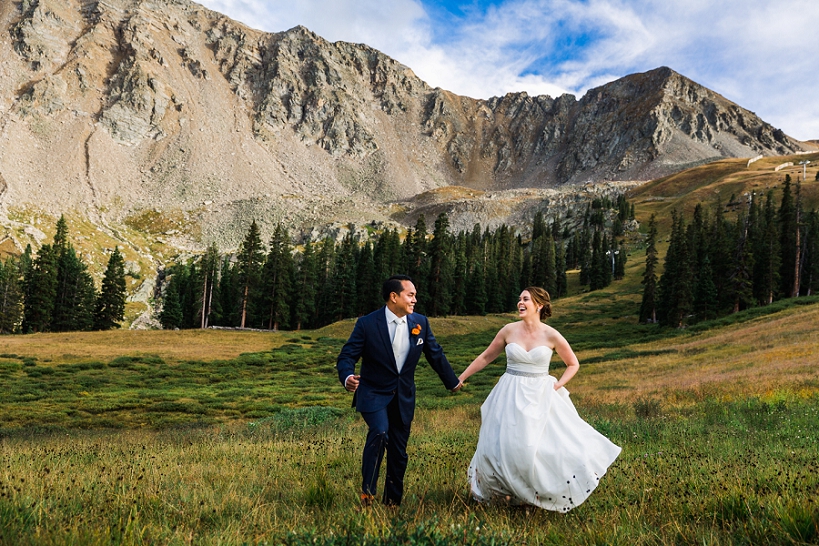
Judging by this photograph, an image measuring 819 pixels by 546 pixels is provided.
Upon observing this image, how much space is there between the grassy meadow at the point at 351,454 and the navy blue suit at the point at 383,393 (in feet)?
1.51

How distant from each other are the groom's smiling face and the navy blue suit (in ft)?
0.62

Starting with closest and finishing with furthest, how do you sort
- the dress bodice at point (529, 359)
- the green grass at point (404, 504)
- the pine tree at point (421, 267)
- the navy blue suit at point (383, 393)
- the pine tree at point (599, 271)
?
1. the green grass at point (404, 504)
2. the navy blue suit at point (383, 393)
3. the dress bodice at point (529, 359)
4. the pine tree at point (421, 267)
5. the pine tree at point (599, 271)

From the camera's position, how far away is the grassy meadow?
3744 millimetres

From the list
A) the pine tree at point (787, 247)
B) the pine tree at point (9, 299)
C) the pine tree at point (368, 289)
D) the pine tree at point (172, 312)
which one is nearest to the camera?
the pine tree at point (787, 247)

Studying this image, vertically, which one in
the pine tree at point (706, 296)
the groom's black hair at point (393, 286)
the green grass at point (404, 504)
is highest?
the pine tree at point (706, 296)

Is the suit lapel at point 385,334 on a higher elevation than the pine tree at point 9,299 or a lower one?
higher

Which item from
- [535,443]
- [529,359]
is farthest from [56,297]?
[535,443]

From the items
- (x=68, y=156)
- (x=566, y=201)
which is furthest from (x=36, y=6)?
(x=566, y=201)

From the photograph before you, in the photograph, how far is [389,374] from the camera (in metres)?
5.62

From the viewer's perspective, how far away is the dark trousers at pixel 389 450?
532 centimetres

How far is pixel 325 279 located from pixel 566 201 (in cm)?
13807

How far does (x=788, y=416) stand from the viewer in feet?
36.4

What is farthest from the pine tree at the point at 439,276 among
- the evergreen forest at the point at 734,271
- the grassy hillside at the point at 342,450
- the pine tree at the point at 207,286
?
the pine tree at the point at 207,286

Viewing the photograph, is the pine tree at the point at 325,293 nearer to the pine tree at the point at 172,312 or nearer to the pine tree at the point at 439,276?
the pine tree at the point at 439,276
